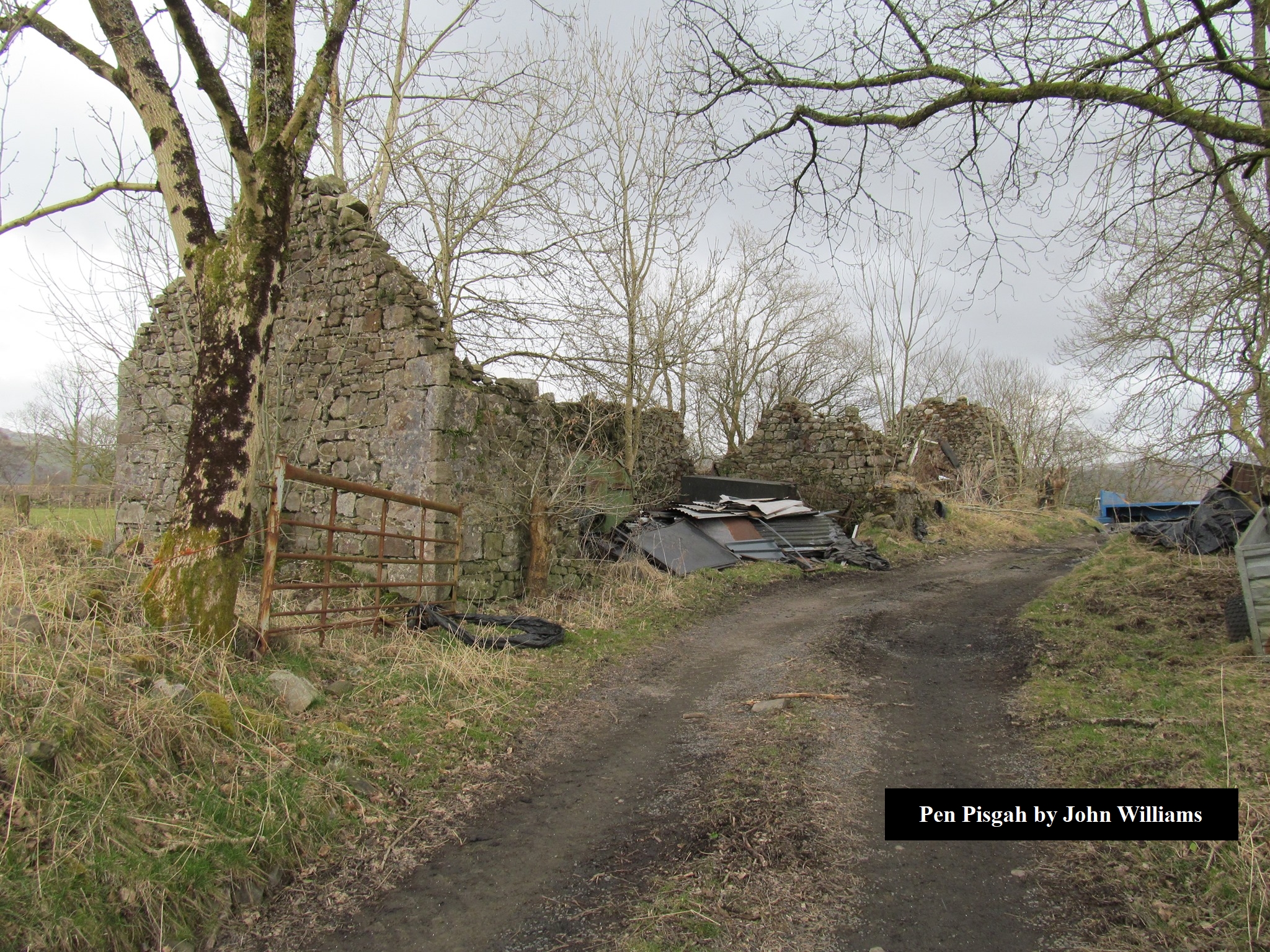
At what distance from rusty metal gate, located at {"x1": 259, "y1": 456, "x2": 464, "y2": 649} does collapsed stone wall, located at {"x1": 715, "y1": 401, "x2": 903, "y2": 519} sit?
1130 cm

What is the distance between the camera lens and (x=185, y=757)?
3496 mm

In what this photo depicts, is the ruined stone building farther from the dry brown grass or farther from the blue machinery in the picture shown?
the dry brown grass

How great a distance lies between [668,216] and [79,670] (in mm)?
11590

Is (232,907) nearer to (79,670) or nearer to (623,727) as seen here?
(79,670)

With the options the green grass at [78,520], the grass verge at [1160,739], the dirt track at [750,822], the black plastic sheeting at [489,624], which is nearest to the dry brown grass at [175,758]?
the dirt track at [750,822]

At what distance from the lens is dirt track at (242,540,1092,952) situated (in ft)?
9.27

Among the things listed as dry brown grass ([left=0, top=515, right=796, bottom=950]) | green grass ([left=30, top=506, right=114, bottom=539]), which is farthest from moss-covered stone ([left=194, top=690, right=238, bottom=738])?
green grass ([left=30, top=506, right=114, bottom=539])

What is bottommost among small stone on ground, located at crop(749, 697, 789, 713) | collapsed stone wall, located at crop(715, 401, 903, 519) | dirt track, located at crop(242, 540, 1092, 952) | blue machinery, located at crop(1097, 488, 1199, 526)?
dirt track, located at crop(242, 540, 1092, 952)

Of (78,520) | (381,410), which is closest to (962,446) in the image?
(381,410)

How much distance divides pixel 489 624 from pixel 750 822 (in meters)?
4.35

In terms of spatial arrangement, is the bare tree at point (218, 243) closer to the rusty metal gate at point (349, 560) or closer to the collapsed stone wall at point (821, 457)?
the rusty metal gate at point (349, 560)

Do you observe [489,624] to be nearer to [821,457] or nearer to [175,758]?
[175,758]

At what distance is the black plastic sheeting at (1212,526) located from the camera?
9625mm

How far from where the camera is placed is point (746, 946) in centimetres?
267
